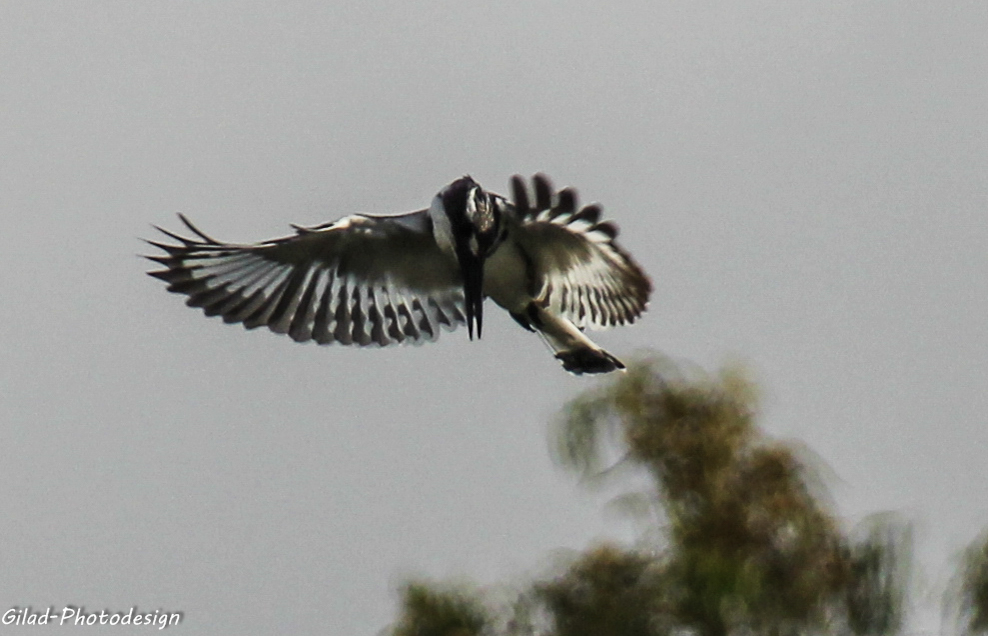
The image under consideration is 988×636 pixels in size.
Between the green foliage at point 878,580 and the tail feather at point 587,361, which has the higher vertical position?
the tail feather at point 587,361

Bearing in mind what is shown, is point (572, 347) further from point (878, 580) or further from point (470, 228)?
point (878, 580)

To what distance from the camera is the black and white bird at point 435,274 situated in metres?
6.88

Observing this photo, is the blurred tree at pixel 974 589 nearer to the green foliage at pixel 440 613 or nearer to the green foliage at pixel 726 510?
the green foliage at pixel 726 510

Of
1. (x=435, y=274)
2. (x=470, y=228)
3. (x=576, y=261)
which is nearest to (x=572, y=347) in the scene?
(x=576, y=261)

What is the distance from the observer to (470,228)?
676cm

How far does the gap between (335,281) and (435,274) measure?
0.47 m

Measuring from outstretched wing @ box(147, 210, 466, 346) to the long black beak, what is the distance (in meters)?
0.30

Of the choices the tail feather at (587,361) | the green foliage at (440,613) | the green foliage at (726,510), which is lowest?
the green foliage at (440,613)

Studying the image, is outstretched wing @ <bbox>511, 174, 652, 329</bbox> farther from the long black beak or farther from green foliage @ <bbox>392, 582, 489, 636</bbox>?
green foliage @ <bbox>392, 582, 489, 636</bbox>

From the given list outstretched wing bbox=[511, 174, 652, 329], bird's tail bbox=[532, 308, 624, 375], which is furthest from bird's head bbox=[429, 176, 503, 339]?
bird's tail bbox=[532, 308, 624, 375]

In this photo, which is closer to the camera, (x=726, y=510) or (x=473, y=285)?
(x=726, y=510)

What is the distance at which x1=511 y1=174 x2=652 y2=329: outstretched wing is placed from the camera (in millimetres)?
6664

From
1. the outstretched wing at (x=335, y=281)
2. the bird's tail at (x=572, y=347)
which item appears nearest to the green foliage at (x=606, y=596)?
the outstretched wing at (x=335, y=281)

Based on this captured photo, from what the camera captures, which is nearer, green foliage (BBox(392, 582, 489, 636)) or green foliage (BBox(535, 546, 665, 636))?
green foliage (BBox(535, 546, 665, 636))
